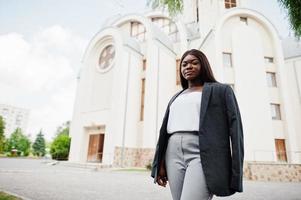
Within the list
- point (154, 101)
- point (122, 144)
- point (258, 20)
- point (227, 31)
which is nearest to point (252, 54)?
point (227, 31)

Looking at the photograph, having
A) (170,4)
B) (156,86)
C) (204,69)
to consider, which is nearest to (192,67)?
(204,69)

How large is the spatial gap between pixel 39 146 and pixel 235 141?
54694 mm

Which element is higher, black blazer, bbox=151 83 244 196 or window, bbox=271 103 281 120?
window, bbox=271 103 281 120

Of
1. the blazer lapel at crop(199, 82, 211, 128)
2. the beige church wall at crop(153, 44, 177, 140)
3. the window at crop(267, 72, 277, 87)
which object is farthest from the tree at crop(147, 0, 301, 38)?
the window at crop(267, 72, 277, 87)

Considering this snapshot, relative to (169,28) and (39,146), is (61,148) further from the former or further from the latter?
(39,146)

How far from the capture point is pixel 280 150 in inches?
613

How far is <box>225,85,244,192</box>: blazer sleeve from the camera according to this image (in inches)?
56.1

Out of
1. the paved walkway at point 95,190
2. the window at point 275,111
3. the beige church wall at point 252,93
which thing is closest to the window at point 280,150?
the beige church wall at point 252,93

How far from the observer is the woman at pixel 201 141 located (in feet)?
4.75

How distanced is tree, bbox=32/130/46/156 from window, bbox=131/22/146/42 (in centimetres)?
3760

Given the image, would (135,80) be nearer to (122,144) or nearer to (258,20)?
(122,144)

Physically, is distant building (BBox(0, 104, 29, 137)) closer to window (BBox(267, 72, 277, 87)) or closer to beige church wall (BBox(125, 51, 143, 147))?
beige church wall (BBox(125, 51, 143, 147))

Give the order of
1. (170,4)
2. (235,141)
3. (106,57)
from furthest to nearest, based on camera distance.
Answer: (106,57) → (170,4) → (235,141)

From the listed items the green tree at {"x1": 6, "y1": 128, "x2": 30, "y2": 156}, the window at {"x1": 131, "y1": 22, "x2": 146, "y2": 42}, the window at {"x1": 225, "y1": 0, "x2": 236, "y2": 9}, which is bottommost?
the green tree at {"x1": 6, "y1": 128, "x2": 30, "y2": 156}
